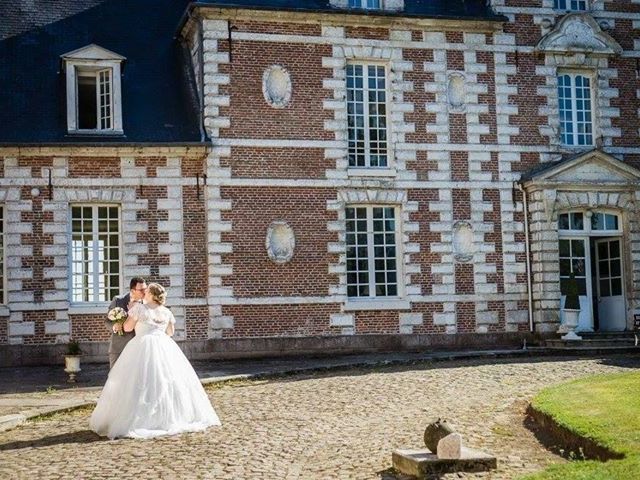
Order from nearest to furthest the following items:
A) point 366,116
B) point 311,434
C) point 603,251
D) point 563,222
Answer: point 311,434 → point 366,116 → point 563,222 → point 603,251

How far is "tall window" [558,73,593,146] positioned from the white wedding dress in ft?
44.0

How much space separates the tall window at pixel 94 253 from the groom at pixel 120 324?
6.77 m

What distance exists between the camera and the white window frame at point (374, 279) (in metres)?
20.6

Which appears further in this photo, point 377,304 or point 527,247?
point 527,247

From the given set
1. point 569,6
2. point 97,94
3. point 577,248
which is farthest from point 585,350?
point 97,94

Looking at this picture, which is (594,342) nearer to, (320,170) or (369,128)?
(369,128)

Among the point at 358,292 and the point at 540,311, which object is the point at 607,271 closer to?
the point at 540,311

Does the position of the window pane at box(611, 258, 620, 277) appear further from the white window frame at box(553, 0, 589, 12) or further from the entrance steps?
the white window frame at box(553, 0, 589, 12)

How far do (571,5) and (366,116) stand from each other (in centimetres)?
538

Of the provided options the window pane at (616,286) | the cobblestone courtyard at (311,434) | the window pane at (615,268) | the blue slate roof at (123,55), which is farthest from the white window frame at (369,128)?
the cobblestone courtyard at (311,434)

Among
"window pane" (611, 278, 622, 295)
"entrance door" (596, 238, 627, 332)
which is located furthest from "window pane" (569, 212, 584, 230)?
"window pane" (611, 278, 622, 295)

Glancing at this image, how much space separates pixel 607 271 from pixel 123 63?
1105 centimetres

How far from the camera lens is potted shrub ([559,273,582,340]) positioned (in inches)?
823

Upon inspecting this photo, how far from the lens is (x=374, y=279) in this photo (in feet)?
68.5
